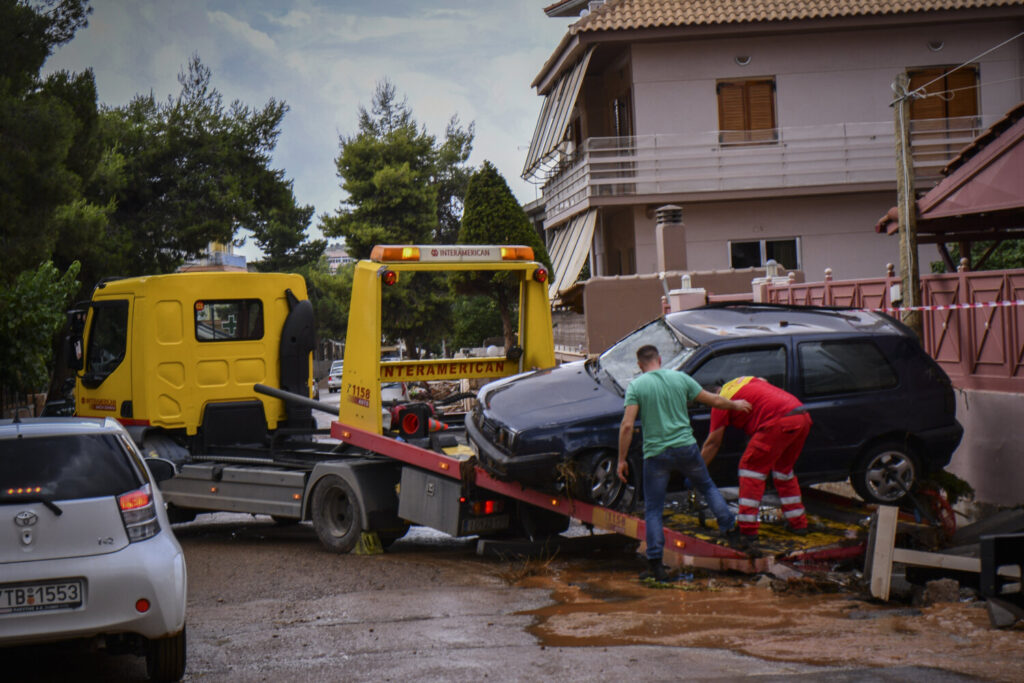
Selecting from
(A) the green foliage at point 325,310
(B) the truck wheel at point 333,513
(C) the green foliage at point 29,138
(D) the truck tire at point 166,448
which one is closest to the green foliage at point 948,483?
(B) the truck wheel at point 333,513

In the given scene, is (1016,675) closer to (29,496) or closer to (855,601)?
(855,601)

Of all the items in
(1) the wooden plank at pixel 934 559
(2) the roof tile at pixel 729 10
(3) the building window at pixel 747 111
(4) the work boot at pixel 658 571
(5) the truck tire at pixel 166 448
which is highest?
(2) the roof tile at pixel 729 10

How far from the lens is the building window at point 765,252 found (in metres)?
25.1

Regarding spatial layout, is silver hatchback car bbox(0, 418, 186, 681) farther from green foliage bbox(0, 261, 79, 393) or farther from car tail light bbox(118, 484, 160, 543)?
green foliage bbox(0, 261, 79, 393)

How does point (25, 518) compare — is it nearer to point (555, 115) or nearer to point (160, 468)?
point (160, 468)

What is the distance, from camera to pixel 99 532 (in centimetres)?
563

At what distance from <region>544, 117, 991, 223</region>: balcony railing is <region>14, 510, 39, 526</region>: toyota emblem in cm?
1959

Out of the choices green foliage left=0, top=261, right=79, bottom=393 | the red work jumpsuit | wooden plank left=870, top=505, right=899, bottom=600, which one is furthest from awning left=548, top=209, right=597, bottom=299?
wooden plank left=870, top=505, right=899, bottom=600

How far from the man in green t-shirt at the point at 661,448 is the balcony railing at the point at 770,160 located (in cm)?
1635

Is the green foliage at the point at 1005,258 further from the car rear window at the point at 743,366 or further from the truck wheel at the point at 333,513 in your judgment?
the truck wheel at the point at 333,513

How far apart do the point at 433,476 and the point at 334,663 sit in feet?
11.1

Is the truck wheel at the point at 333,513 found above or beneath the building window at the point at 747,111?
beneath

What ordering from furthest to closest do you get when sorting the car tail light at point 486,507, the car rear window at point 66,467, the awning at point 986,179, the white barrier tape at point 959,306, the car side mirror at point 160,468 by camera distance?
the awning at point 986,179 < the white barrier tape at point 959,306 < the car tail light at point 486,507 < the car side mirror at point 160,468 < the car rear window at point 66,467

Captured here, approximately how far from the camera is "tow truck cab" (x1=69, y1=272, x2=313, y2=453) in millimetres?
11391
